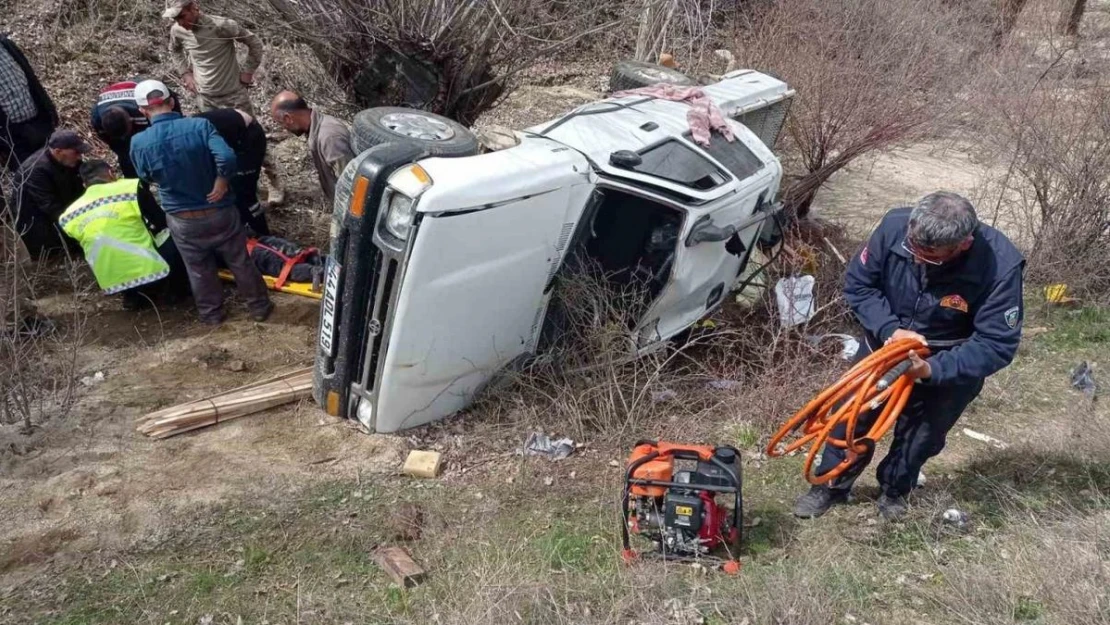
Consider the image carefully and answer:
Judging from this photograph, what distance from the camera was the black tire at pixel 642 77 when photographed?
280 inches

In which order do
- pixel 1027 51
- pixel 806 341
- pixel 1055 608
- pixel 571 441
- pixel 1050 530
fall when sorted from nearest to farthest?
1. pixel 1055 608
2. pixel 1050 530
3. pixel 571 441
4. pixel 806 341
5. pixel 1027 51

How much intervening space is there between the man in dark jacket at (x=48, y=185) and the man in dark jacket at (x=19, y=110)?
0.45 m

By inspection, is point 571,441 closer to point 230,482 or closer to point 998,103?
point 230,482


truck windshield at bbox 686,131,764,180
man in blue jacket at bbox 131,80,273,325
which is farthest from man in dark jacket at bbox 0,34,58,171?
truck windshield at bbox 686,131,764,180

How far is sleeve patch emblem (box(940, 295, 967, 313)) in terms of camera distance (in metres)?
3.76

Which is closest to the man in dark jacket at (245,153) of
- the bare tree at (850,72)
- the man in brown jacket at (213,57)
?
the man in brown jacket at (213,57)

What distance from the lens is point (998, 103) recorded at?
8102mm

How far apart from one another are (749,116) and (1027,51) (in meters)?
6.47

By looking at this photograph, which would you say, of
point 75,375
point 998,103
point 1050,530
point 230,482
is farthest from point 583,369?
point 998,103

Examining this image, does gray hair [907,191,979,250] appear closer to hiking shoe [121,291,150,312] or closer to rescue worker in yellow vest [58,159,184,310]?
rescue worker in yellow vest [58,159,184,310]

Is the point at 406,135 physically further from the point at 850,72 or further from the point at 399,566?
the point at 850,72

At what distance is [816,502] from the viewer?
440 centimetres

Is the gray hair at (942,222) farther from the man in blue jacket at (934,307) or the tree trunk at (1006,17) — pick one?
the tree trunk at (1006,17)

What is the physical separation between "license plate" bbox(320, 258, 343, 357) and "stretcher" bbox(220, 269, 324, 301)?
1.59 meters
